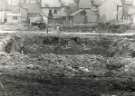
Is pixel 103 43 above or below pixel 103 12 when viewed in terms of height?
below

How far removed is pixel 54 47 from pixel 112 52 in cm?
411

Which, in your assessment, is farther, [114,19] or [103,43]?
[114,19]

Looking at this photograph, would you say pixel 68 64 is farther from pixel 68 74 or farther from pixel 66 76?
pixel 66 76

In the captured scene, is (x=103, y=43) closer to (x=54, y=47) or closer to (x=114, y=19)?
(x=54, y=47)

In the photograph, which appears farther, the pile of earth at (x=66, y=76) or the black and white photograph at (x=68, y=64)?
the black and white photograph at (x=68, y=64)

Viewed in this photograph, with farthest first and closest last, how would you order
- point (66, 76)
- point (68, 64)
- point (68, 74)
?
point (68, 64) < point (68, 74) < point (66, 76)

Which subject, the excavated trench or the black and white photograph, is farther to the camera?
the black and white photograph

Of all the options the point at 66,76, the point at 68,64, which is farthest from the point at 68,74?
the point at 68,64

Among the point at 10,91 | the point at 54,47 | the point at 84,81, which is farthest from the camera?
the point at 54,47

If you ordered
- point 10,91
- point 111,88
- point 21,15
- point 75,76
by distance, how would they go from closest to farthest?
point 10,91 < point 111,88 < point 75,76 < point 21,15

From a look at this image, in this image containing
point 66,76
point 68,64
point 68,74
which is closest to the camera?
point 66,76

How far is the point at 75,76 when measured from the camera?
10.4 meters

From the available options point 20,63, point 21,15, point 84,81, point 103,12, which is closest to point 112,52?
point 20,63

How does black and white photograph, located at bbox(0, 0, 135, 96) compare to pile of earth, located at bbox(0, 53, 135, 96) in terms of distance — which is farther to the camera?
black and white photograph, located at bbox(0, 0, 135, 96)
